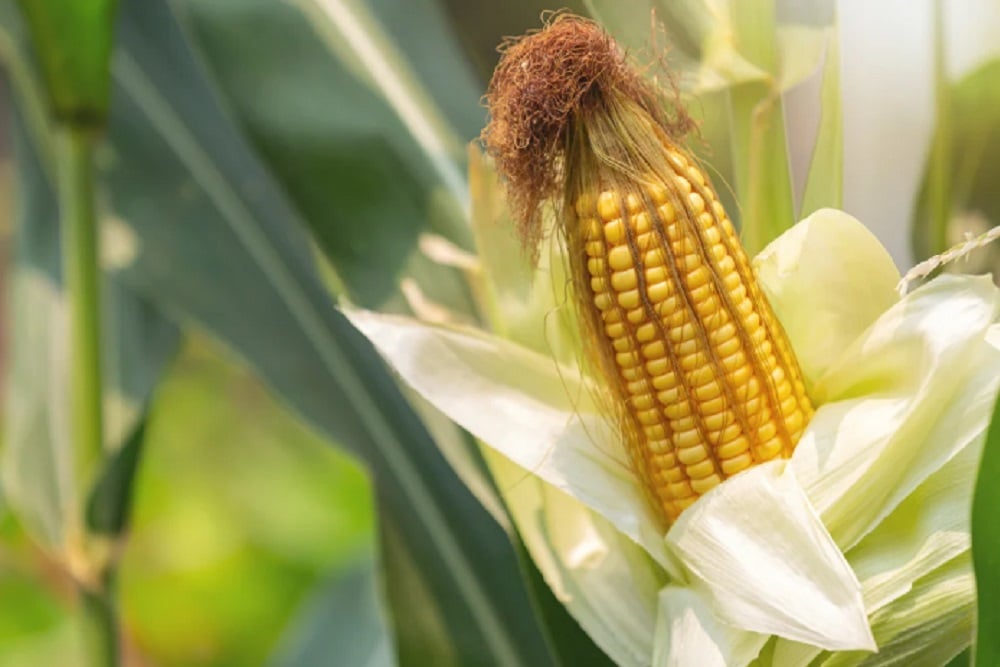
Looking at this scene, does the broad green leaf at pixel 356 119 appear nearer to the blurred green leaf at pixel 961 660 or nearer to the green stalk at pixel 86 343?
the green stalk at pixel 86 343

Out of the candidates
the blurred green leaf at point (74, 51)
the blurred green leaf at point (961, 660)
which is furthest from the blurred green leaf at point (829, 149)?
the blurred green leaf at point (74, 51)

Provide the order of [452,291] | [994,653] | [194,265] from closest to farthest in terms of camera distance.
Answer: [994,653]
[452,291]
[194,265]

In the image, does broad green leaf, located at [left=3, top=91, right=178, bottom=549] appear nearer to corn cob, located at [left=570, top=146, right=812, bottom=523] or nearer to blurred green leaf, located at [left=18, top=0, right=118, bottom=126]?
blurred green leaf, located at [left=18, top=0, right=118, bottom=126]

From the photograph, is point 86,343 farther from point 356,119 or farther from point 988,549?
point 988,549

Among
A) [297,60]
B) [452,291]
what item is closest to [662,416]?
[452,291]

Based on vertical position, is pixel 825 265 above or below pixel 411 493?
above

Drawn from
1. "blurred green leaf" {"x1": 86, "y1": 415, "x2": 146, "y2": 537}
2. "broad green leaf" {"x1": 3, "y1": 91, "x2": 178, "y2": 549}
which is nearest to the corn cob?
"blurred green leaf" {"x1": 86, "y1": 415, "x2": 146, "y2": 537}

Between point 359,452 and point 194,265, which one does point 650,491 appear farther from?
point 194,265
